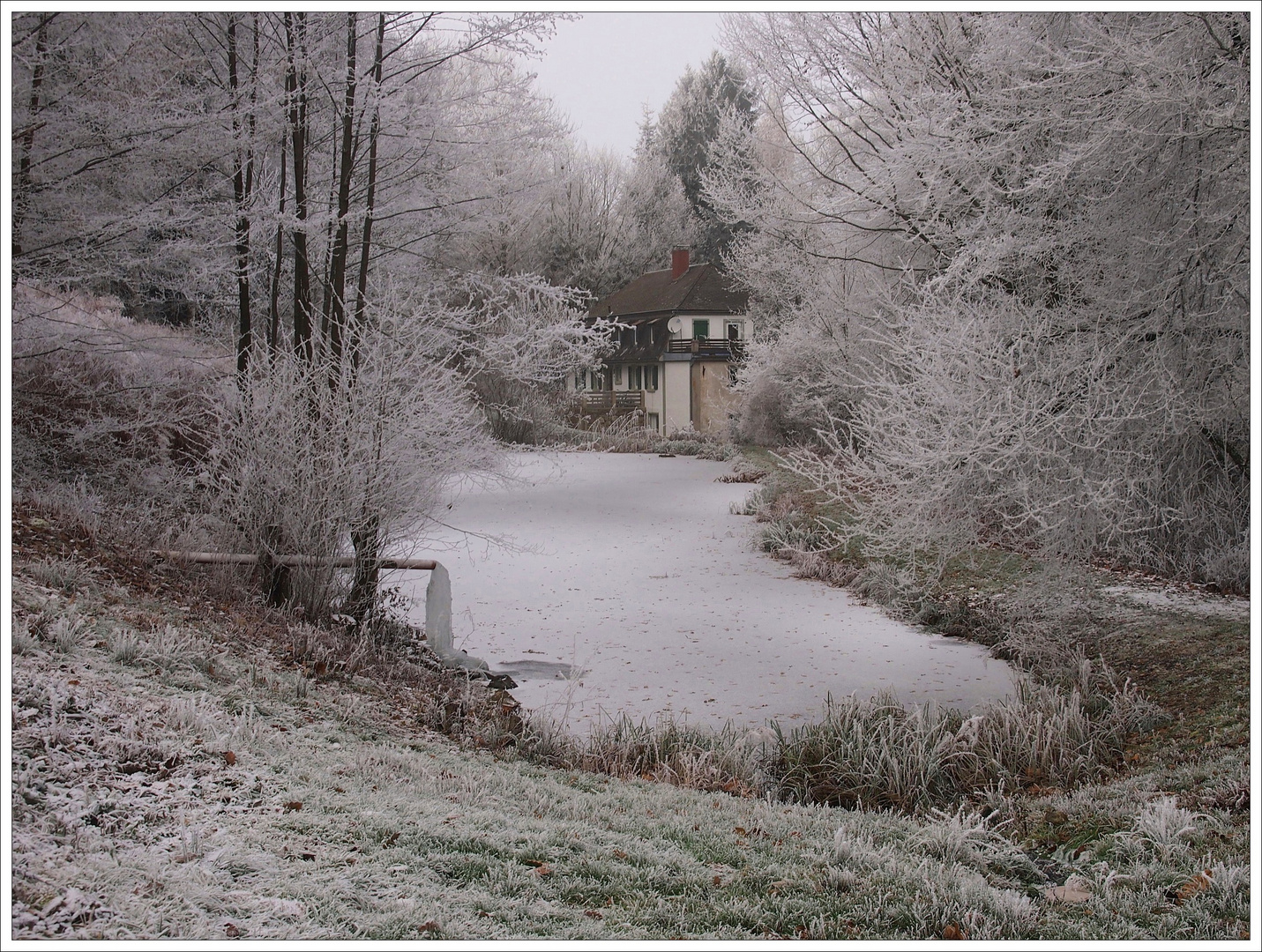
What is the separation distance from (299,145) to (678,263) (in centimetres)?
1835

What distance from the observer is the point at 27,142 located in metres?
8.38

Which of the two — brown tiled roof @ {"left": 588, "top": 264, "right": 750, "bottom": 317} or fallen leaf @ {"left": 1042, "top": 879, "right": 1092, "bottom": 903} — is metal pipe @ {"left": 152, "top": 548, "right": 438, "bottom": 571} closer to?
fallen leaf @ {"left": 1042, "top": 879, "right": 1092, "bottom": 903}

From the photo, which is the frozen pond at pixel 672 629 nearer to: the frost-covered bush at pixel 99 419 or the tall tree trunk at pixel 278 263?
the frost-covered bush at pixel 99 419

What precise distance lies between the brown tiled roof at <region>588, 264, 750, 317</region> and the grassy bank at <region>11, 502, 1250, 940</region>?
2137 centimetres

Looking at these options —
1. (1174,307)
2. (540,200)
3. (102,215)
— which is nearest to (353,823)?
(1174,307)

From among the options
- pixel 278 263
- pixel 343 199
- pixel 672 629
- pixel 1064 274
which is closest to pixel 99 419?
pixel 278 263

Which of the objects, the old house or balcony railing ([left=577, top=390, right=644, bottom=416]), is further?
balcony railing ([left=577, top=390, right=644, bottom=416])

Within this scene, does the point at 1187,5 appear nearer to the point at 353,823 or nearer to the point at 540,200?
the point at 353,823

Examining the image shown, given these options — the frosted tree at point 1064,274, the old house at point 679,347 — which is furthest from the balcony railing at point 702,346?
the frosted tree at point 1064,274

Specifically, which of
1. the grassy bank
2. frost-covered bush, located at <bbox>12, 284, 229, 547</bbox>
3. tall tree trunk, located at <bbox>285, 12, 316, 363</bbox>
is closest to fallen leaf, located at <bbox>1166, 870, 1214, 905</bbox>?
the grassy bank

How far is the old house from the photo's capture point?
84.4 feet

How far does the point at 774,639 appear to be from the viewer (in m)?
8.19

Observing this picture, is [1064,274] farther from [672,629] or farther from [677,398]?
[677,398]

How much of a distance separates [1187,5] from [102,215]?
8323 mm
